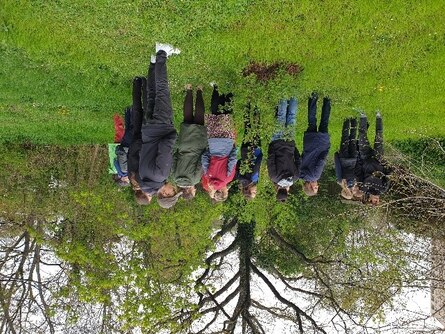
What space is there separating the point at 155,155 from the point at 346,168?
445 cm

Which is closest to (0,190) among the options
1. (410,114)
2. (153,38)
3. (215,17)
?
(153,38)

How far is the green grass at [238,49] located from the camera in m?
8.92

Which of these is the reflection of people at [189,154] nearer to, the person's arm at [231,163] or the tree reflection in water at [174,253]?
the person's arm at [231,163]

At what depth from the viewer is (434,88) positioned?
10.3m

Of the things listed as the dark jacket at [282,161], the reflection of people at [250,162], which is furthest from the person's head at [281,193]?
the reflection of people at [250,162]

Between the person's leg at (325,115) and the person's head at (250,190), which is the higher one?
the person's leg at (325,115)

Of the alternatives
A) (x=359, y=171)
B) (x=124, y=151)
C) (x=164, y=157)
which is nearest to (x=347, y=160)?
(x=359, y=171)

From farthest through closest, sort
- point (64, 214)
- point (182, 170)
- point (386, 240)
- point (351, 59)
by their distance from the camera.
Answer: point (64, 214), point (386, 240), point (351, 59), point (182, 170)

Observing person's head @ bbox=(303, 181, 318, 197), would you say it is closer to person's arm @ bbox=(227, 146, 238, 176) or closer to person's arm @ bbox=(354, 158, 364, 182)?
person's arm @ bbox=(354, 158, 364, 182)

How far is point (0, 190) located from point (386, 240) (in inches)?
453

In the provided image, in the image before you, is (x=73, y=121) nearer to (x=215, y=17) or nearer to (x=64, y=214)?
(x=64, y=214)

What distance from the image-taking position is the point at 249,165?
8.82 m

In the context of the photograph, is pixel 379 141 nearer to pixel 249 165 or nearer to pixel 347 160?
pixel 347 160

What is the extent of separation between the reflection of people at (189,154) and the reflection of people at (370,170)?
349 cm
